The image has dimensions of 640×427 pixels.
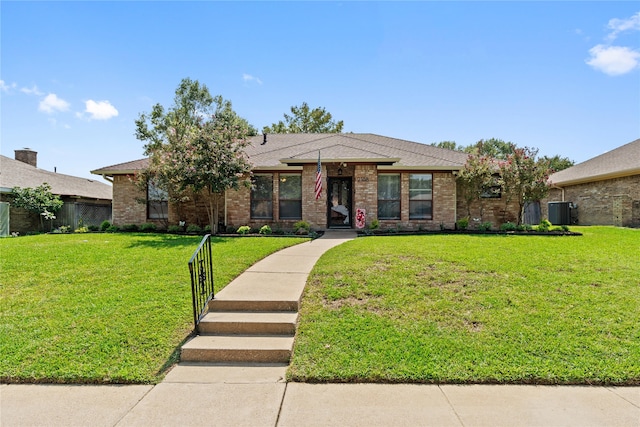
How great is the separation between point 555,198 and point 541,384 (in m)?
22.1

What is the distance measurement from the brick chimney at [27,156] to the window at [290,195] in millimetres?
18996

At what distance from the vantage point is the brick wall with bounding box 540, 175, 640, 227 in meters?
14.6

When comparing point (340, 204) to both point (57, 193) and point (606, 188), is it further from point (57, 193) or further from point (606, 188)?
point (57, 193)

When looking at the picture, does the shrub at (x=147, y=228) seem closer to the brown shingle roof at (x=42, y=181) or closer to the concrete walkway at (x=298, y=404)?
the brown shingle roof at (x=42, y=181)

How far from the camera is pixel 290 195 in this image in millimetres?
12961

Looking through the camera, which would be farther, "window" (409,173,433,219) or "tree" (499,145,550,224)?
"window" (409,173,433,219)

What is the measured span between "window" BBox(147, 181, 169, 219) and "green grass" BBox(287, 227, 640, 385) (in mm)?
10048

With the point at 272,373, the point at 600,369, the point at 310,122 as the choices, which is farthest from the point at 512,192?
the point at 310,122

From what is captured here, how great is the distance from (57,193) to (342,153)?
1578 cm

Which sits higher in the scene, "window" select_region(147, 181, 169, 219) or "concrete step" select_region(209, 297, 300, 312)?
"window" select_region(147, 181, 169, 219)

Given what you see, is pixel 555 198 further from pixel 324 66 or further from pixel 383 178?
pixel 324 66

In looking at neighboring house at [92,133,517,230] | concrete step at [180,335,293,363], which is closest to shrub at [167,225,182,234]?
neighboring house at [92,133,517,230]

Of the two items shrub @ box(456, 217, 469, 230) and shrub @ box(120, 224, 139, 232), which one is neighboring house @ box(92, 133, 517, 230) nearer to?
shrub @ box(456, 217, 469, 230)

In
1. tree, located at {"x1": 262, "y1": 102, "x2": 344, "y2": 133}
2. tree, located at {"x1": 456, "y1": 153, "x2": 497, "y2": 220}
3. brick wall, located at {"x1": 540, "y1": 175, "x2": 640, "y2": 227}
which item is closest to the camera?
tree, located at {"x1": 456, "y1": 153, "x2": 497, "y2": 220}
